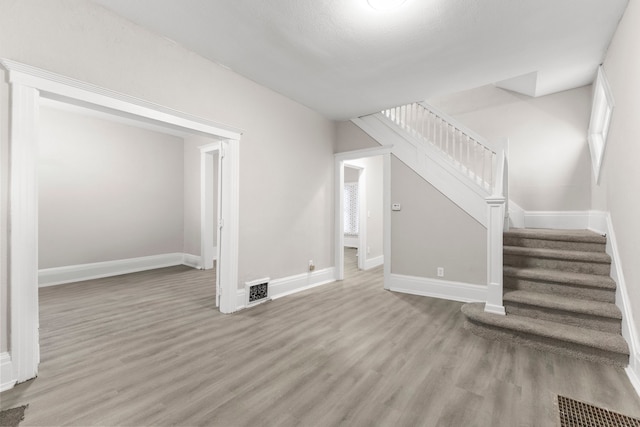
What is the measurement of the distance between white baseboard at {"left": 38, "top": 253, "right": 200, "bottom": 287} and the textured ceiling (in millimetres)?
4326

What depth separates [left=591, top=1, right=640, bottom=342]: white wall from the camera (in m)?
2.14

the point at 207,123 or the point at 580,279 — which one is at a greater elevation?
the point at 207,123

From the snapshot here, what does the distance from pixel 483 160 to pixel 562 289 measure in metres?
1.65

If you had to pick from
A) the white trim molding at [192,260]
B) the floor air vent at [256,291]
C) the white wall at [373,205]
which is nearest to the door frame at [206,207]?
the white trim molding at [192,260]

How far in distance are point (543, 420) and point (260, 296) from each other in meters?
2.88

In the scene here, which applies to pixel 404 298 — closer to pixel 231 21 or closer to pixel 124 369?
pixel 124 369

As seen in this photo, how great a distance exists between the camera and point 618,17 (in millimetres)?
2393

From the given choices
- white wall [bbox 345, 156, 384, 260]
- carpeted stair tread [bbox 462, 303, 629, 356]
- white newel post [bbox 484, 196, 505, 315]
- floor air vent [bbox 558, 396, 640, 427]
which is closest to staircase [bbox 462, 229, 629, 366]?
carpeted stair tread [bbox 462, 303, 629, 356]

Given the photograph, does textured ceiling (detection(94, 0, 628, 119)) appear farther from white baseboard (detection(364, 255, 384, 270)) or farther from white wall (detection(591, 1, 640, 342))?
white baseboard (detection(364, 255, 384, 270))

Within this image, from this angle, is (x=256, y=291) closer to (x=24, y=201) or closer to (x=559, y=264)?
(x=24, y=201)

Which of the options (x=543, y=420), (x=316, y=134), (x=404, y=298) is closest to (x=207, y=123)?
(x=316, y=134)

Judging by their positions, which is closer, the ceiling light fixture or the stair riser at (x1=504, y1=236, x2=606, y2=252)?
the ceiling light fixture

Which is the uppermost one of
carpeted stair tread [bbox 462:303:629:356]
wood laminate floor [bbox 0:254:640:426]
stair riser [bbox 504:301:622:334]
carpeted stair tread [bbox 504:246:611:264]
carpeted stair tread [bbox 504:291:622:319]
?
carpeted stair tread [bbox 504:246:611:264]

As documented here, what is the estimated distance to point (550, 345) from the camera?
2463 millimetres
